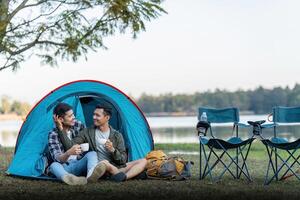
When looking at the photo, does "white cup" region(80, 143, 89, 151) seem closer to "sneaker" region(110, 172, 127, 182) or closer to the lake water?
"sneaker" region(110, 172, 127, 182)

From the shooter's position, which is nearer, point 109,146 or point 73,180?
point 73,180

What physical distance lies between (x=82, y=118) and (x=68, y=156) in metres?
1.30

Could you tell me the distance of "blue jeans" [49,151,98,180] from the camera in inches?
234

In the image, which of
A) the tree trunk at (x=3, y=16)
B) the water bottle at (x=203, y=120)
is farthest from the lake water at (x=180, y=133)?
the water bottle at (x=203, y=120)

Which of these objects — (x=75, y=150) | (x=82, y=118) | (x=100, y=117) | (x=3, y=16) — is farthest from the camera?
(x=3, y=16)

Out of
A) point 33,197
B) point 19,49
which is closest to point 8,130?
point 19,49

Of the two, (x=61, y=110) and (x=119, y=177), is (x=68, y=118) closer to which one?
(x=61, y=110)

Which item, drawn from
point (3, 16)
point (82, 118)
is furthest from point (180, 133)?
point (82, 118)

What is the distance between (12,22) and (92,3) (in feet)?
4.32

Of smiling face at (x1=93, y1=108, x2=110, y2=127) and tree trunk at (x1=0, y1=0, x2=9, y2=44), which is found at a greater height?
tree trunk at (x1=0, y1=0, x2=9, y2=44)

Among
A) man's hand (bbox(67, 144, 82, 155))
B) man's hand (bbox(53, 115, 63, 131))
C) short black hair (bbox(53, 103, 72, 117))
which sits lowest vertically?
man's hand (bbox(67, 144, 82, 155))

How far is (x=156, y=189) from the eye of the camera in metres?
5.46

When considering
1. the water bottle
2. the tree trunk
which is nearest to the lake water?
the tree trunk

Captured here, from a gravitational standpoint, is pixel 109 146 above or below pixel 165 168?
above
